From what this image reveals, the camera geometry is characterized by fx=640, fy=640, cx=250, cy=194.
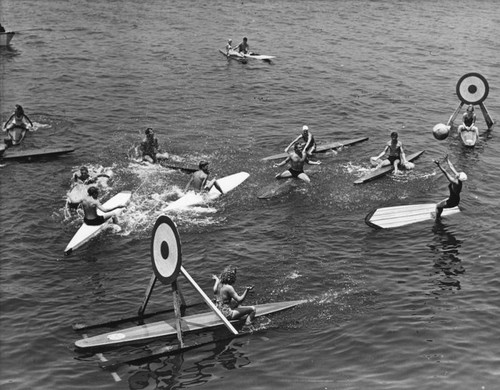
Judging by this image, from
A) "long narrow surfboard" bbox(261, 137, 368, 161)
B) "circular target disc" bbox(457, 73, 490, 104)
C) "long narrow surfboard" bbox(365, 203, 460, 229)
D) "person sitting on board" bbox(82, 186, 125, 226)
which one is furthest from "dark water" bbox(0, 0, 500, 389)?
"circular target disc" bbox(457, 73, 490, 104)

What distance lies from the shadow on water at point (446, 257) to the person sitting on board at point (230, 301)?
6601 millimetres

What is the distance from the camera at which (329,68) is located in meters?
46.8

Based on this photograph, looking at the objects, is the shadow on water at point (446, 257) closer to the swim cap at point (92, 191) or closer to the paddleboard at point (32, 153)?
the swim cap at point (92, 191)

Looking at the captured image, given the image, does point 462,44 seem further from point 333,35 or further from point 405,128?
point 405,128

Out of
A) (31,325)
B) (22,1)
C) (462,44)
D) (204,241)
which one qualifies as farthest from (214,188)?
(22,1)

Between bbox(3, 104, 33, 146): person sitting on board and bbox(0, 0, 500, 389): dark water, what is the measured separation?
2.78 feet

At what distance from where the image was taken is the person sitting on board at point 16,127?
101ft

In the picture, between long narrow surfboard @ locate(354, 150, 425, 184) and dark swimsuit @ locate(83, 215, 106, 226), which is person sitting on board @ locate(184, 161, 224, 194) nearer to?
dark swimsuit @ locate(83, 215, 106, 226)

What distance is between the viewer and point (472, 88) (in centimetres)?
3453

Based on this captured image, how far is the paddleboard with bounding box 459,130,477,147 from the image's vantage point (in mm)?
32281

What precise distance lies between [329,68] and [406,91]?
6.62 meters

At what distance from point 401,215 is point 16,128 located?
18.9 metres

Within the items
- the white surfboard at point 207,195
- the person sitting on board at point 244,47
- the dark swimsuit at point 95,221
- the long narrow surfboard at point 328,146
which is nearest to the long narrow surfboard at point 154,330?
the dark swimsuit at point 95,221

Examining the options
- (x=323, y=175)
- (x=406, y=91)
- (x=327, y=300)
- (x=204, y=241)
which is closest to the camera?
(x=327, y=300)
